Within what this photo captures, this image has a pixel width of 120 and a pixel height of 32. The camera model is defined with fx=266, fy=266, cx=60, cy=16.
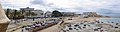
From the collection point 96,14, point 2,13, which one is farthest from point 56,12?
point 2,13

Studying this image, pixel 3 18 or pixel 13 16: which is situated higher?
pixel 3 18

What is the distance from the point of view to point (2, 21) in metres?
1.37

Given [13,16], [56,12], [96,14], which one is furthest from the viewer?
[96,14]

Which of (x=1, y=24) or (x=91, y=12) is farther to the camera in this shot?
(x=91, y=12)

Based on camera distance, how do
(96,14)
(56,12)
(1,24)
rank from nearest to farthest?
(1,24) < (56,12) < (96,14)

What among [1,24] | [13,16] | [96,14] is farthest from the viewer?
[96,14]

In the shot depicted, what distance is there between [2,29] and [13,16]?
50392 millimetres

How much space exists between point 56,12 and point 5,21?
8737cm

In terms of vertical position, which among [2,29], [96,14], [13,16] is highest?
[2,29]

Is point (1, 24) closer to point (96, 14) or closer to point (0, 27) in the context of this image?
point (0, 27)

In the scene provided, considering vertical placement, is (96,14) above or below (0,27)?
below

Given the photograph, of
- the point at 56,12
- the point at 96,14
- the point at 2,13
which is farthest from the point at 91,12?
the point at 2,13

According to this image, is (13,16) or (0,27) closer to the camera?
(0,27)

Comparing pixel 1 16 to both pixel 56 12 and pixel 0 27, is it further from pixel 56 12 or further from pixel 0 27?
pixel 56 12
